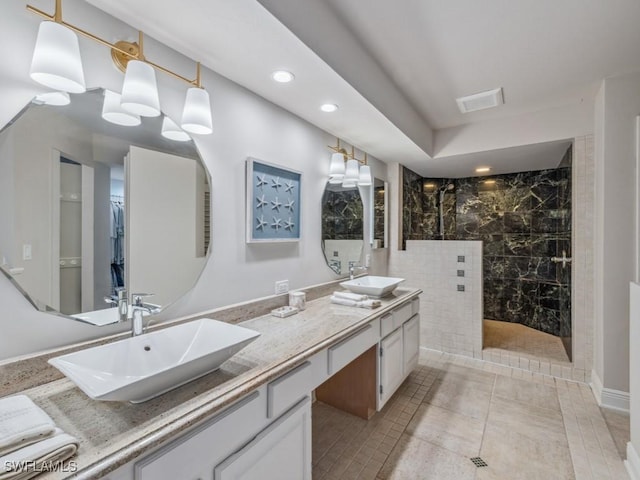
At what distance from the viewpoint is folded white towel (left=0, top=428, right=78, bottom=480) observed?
2.09 ft

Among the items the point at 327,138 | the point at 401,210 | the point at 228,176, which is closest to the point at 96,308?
the point at 228,176

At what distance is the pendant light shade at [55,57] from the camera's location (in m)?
1.01

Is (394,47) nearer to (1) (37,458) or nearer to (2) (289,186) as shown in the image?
(2) (289,186)

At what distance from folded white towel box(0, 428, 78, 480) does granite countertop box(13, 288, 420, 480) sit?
2cm

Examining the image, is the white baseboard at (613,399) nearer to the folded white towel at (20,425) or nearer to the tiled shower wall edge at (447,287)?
the tiled shower wall edge at (447,287)

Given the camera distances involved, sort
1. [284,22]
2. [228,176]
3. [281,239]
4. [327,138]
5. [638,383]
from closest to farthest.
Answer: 1. [284,22]
2. [638,383]
3. [228,176]
4. [281,239]
5. [327,138]

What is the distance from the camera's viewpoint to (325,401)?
2494 millimetres

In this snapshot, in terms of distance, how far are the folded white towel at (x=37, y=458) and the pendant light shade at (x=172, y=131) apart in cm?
127

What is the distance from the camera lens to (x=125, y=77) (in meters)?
1.24

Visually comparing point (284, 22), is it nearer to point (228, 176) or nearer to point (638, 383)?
point (228, 176)

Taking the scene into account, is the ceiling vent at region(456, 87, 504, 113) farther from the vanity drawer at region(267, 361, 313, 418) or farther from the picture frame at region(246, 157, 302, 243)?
the vanity drawer at region(267, 361, 313, 418)

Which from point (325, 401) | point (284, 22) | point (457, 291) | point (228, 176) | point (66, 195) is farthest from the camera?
point (457, 291)

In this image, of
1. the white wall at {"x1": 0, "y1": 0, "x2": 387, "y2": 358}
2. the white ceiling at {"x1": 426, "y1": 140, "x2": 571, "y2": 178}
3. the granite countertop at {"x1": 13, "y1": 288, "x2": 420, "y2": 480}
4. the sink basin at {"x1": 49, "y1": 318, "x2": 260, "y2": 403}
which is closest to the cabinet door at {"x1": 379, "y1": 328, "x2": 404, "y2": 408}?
the white wall at {"x1": 0, "y1": 0, "x2": 387, "y2": 358}

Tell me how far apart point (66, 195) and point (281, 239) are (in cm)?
123
